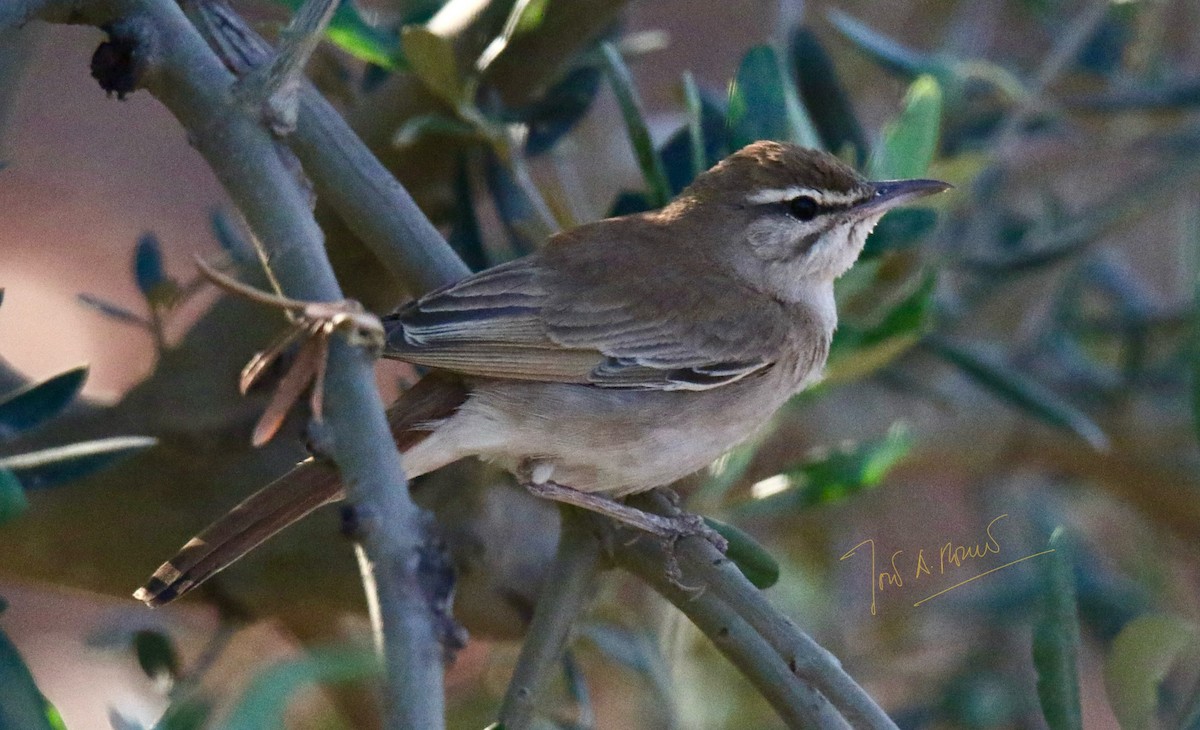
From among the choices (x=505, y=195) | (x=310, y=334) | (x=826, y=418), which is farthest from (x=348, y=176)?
(x=826, y=418)

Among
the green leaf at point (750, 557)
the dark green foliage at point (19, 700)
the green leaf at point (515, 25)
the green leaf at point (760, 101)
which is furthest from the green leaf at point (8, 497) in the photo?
the green leaf at point (760, 101)

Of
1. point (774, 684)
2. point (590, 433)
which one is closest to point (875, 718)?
point (774, 684)

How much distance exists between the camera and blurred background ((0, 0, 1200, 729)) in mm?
2996

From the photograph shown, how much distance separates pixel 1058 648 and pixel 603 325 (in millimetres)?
1321

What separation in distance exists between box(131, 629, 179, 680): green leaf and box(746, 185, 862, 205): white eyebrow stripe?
73.5 inches

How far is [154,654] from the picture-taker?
3.16m

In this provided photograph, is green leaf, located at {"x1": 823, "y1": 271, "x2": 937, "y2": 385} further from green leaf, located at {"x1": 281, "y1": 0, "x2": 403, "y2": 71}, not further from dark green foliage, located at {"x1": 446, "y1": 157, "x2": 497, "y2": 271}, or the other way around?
green leaf, located at {"x1": 281, "y1": 0, "x2": 403, "y2": 71}

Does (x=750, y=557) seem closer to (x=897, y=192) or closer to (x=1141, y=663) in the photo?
(x=1141, y=663)

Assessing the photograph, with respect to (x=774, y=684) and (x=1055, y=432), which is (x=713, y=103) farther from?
(x=774, y=684)

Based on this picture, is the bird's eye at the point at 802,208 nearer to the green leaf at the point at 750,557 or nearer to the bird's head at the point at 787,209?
the bird's head at the point at 787,209

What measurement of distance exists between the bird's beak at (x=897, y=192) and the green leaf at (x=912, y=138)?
0.39 ft

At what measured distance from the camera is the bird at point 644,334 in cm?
279

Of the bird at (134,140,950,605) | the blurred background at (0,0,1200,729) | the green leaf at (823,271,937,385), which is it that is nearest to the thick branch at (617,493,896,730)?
the bird at (134,140,950,605)

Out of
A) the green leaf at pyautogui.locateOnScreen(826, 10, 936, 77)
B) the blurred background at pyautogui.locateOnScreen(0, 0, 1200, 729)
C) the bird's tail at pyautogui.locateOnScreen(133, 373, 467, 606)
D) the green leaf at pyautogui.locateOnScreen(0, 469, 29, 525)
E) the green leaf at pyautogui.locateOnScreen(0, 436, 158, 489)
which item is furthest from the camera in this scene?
the green leaf at pyautogui.locateOnScreen(826, 10, 936, 77)
